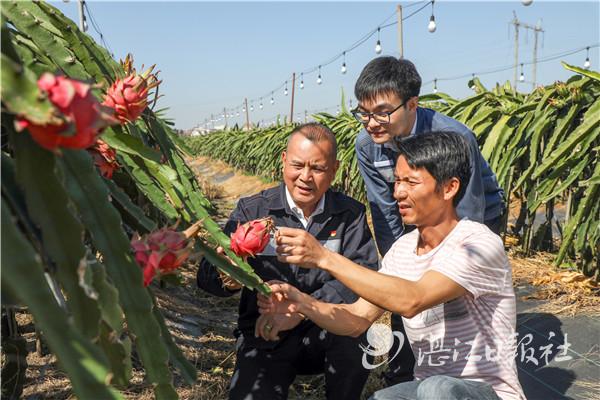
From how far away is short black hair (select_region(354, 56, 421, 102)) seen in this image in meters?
2.37

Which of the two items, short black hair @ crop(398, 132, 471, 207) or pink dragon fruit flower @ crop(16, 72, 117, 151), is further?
short black hair @ crop(398, 132, 471, 207)

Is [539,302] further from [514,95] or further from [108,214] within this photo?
[108,214]

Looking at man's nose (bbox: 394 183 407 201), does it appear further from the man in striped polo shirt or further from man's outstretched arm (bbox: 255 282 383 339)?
man's outstretched arm (bbox: 255 282 383 339)

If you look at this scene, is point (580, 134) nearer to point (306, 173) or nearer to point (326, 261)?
point (306, 173)

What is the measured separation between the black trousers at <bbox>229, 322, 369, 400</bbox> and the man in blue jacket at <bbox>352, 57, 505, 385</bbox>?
0.51m

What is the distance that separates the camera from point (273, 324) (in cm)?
195

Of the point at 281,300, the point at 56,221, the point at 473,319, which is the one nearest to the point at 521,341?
the point at 473,319

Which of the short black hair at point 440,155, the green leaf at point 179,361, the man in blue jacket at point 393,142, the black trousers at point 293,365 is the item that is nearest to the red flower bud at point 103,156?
the green leaf at point 179,361

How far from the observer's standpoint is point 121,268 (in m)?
0.94

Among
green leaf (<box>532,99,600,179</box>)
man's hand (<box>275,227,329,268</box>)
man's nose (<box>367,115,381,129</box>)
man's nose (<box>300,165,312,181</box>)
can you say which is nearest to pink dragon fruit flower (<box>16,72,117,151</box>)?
man's hand (<box>275,227,329,268</box>)

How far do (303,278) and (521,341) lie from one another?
1545 mm

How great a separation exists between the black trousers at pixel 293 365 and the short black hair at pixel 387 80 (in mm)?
956

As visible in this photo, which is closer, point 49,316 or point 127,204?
point 49,316

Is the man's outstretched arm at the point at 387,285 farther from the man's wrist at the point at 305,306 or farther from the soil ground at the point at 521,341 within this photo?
the soil ground at the point at 521,341
